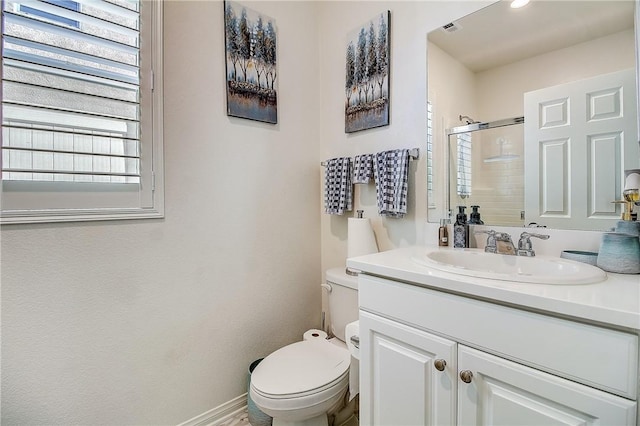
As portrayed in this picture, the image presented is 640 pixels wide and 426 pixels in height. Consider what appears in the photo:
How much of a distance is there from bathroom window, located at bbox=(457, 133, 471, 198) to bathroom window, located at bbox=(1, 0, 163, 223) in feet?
4.39

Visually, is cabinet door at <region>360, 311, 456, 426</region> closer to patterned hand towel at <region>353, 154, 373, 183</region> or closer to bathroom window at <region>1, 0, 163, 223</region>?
patterned hand towel at <region>353, 154, 373, 183</region>

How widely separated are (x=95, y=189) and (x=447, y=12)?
1674 millimetres

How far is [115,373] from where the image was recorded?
121 cm

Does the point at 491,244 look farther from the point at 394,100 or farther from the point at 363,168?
the point at 394,100

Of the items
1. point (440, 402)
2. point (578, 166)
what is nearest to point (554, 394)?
point (440, 402)

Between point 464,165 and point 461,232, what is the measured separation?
0.31 m

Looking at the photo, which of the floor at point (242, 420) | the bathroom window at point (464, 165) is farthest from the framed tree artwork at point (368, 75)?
the floor at point (242, 420)

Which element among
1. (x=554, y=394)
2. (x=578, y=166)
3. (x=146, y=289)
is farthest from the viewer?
(x=146, y=289)

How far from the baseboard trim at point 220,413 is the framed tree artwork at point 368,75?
159 cm

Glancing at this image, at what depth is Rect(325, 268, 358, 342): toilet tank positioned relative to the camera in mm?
1433

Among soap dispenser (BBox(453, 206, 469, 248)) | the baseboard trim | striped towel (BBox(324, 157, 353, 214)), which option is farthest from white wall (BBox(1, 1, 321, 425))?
soap dispenser (BBox(453, 206, 469, 248))

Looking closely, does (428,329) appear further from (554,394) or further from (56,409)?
(56,409)

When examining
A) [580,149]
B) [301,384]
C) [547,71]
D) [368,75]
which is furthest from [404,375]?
[368,75]

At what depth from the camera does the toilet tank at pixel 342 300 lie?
1.43 metres
